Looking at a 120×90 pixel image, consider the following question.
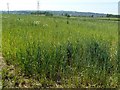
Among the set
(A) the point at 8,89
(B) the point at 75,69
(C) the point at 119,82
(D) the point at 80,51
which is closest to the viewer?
(A) the point at 8,89

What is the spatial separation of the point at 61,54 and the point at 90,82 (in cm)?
121

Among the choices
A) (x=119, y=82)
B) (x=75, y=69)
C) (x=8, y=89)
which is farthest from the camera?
(x=75, y=69)

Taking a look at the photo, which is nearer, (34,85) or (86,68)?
(34,85)

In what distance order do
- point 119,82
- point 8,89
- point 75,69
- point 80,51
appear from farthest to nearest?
point 80,51
point 75,69
point 119,82
point 8,89

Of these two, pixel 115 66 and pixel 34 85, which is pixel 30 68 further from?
pixel 115 66

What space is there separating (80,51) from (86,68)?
1.34 meters

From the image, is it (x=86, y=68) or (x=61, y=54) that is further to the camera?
(x=61, y=54)

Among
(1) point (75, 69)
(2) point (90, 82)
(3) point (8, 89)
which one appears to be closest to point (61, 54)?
(1) point (75, 69)

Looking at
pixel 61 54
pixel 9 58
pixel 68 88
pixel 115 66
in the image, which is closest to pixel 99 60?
pixel 115 66

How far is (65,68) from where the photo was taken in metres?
6.51

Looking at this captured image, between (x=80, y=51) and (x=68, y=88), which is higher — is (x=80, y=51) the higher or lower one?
the higher one

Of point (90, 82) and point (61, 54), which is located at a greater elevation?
point (61, 54)

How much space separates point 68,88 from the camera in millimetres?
5867

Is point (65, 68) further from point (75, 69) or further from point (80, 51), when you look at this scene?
point (80, 51)
